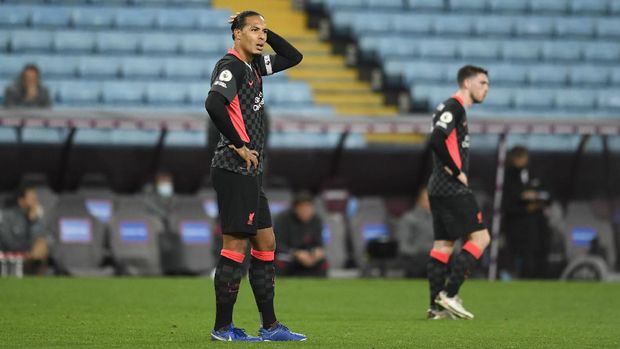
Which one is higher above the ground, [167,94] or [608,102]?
[608,102]

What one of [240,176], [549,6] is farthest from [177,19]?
[240,176]

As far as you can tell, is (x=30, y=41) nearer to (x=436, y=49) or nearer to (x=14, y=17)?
(x=14, y=17)

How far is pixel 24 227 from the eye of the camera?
54.9 feet

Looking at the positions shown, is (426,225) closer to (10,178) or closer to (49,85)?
(10,178)

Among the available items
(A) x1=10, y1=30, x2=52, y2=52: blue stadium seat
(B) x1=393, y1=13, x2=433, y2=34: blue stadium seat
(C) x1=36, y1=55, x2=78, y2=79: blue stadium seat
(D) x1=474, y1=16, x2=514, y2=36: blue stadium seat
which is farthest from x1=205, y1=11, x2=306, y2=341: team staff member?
(D) x1=474, y1=16, x2=514, y2=36: blue stadium seat

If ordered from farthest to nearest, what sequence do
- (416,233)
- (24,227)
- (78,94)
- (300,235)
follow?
1. (78,94)
2. (416,233)
3. (300,235)
4. (24,227)

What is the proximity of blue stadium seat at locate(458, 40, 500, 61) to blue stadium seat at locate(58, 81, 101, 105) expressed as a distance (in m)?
6.68

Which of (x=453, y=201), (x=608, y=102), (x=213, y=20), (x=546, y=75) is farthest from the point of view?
(x=546, y=75)

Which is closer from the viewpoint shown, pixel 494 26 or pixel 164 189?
pixel 164 189

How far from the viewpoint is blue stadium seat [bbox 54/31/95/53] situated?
74.0 feet

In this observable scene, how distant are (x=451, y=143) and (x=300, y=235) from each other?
19.9 ft

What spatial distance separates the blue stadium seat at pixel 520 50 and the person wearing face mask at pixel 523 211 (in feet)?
21.2

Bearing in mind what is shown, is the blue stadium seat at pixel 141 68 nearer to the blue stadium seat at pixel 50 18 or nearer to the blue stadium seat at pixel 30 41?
the blue stadium seat at pixel 30 41

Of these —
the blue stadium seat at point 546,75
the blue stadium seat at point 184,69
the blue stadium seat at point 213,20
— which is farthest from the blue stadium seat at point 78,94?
the blue stadium seat at point 546,75
